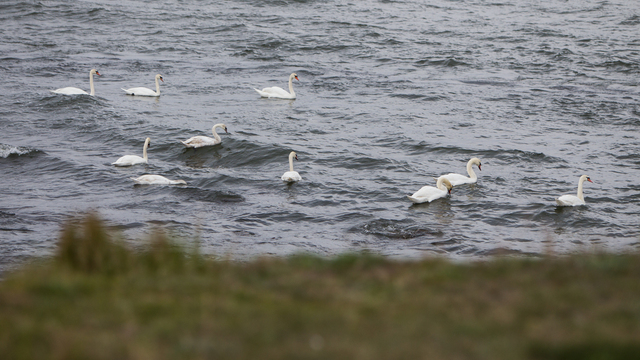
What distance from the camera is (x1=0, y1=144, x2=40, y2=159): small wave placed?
18.6 meters

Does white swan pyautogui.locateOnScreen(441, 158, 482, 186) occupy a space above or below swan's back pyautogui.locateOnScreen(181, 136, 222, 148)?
above

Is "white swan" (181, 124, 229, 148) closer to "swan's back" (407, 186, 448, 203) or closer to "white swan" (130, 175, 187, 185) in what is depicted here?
"white swan" (130, 175, 187, 185)

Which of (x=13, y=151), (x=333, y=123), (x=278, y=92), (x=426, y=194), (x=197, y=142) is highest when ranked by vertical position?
(x=278, y=92)

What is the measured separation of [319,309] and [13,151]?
51.7 feet

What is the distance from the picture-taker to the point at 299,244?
42.7 feet

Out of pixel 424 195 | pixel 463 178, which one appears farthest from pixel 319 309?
pixel 463 178

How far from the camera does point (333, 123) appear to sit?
22531mm

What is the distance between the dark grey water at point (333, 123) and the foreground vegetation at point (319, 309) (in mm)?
5654

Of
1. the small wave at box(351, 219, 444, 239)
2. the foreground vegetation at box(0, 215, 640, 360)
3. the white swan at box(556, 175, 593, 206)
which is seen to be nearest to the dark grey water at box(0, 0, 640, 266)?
the small wave at box(351, 219, 444, 239)

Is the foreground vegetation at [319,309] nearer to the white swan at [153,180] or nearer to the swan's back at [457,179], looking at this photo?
the white swan at [153,180]

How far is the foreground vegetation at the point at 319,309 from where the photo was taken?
4.67m

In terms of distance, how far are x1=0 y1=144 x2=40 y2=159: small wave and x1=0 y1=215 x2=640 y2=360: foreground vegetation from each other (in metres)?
12.9

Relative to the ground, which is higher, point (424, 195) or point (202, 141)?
point (424, 195)

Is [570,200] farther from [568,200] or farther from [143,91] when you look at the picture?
[143,91]
